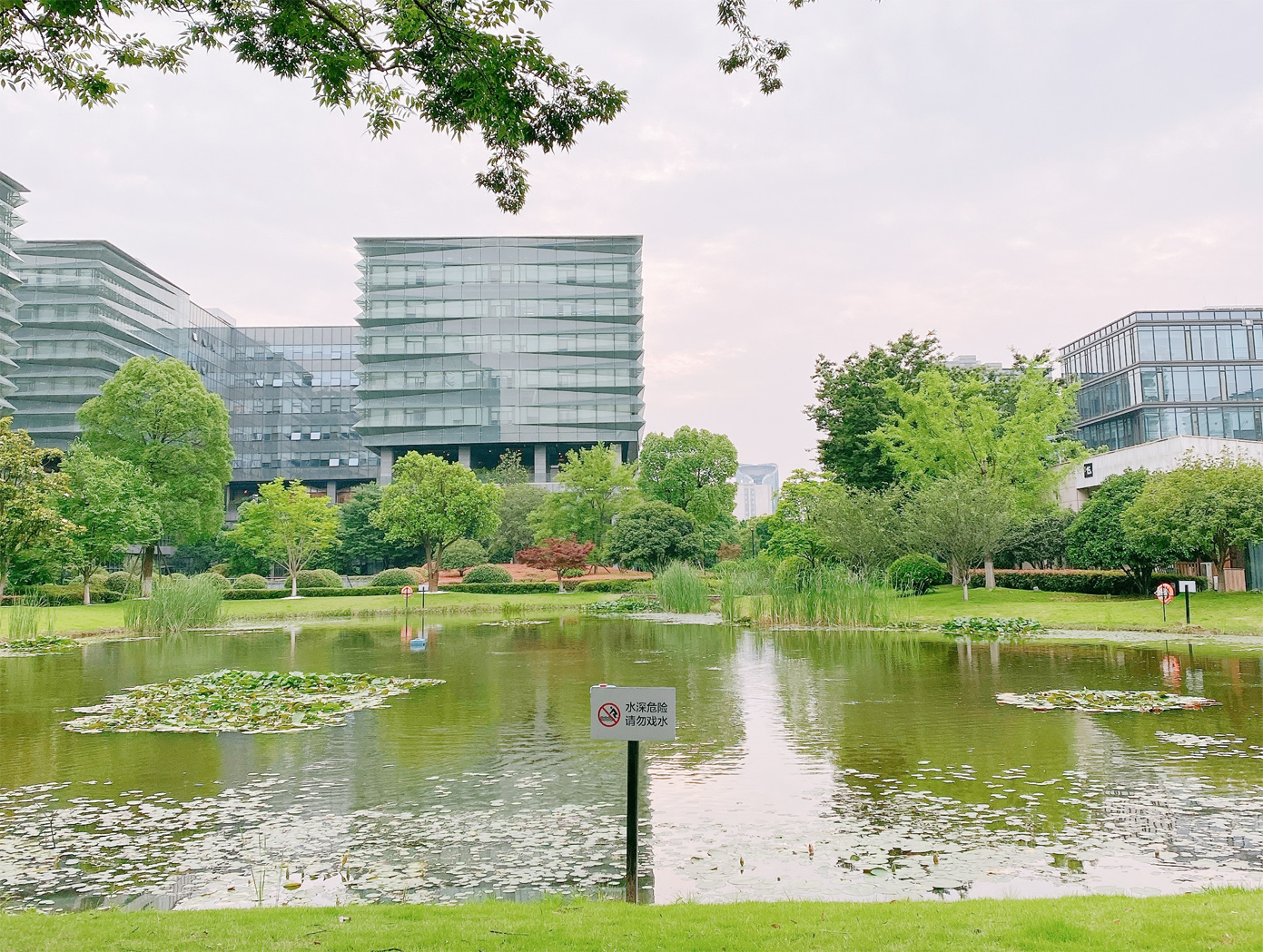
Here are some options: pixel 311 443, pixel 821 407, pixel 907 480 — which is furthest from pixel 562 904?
pixel 311 443

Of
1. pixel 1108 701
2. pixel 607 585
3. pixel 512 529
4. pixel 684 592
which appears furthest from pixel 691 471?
pixel 1108 701

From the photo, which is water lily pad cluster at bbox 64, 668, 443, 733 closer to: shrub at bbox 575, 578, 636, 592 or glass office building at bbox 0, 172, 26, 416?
shrub at bbox 575, 578, 636, 592

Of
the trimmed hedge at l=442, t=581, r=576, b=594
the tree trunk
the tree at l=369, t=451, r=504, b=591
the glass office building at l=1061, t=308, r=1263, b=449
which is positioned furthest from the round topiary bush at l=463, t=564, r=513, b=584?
the glass office building at l=1061, t=308, r=1263, b=449

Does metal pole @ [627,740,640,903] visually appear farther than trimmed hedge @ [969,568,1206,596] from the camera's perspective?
No

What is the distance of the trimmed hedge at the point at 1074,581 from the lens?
3450 centimetres

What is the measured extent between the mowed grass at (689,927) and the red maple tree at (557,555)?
150 ft

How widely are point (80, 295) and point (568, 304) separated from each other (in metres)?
52.3

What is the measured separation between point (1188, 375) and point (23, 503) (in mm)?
81682

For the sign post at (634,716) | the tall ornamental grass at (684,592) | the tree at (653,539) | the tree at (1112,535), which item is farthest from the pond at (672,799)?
the tree at (653,539)

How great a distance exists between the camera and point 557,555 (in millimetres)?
51406

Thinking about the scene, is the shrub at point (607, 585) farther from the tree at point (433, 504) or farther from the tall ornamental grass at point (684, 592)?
the tall ornamental grass at point (684, 592)

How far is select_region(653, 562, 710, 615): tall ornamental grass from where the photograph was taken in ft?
119

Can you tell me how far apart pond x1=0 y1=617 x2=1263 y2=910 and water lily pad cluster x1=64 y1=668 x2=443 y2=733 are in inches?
21.9

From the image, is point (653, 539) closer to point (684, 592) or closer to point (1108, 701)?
point (684, 592)
